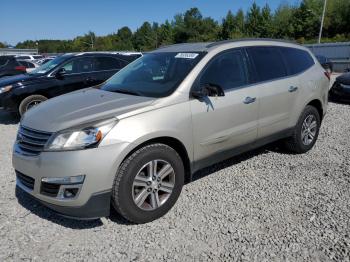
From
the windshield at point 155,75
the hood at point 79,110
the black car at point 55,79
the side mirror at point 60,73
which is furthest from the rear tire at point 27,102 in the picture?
the hood at point 79,110

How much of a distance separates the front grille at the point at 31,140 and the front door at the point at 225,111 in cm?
152

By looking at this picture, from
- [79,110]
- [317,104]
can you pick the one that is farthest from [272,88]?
[79,110]

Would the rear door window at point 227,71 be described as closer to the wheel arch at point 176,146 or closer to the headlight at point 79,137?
the wheel arch at point 176,146

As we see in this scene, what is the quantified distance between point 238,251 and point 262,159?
2.39m

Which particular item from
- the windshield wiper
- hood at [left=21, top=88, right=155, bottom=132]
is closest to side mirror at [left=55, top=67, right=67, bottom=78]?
hood at [left=21, top=88, right=155, bottom=132]

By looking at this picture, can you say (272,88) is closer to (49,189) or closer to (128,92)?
(128,92)

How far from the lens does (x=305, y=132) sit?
5254 mm

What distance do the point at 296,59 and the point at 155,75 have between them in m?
2.36

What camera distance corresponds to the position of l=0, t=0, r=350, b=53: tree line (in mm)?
51125

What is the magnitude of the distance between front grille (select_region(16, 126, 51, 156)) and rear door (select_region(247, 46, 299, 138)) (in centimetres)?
265

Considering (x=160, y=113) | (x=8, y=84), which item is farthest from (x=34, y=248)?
(x=8, y=84)

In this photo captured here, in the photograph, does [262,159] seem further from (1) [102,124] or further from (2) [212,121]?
(1) [102,124]

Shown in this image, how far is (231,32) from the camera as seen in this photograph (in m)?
63.1

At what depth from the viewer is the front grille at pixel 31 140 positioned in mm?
3100
